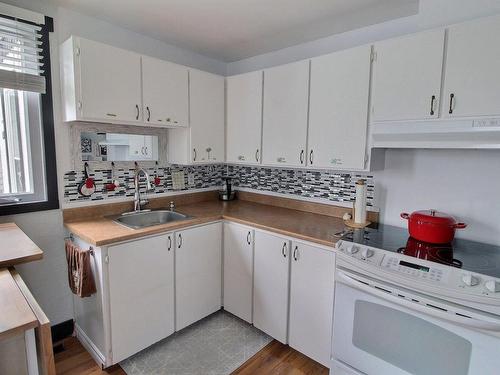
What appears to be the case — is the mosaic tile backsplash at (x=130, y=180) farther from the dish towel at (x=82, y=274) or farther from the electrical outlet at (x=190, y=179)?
the dish towel at (x=82, y=274)

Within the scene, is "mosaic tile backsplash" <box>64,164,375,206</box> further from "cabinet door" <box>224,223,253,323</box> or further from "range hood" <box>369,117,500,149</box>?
"cabinet door" <box>224,223,253,323</box>

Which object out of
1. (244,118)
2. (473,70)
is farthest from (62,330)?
(473,70)

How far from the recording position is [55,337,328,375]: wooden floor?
6.15 feet

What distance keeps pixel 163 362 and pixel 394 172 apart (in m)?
2.05

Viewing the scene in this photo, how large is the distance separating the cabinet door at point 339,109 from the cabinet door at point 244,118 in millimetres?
504

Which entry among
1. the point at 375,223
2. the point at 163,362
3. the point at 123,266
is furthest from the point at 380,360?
the point at 123,266

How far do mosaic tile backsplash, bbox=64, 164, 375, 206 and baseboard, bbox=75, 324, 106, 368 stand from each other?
3.17ft

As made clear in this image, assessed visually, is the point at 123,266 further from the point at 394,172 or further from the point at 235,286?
the point at 394,172

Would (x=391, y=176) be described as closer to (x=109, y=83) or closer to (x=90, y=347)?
(x=109, y=83)

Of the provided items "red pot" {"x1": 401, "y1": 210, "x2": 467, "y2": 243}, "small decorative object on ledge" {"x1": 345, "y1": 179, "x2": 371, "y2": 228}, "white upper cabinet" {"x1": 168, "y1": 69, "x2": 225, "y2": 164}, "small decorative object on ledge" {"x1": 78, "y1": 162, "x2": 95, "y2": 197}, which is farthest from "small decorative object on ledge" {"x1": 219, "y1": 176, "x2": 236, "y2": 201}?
"red pot" {"x1": 401, "y1": 210, "x2": 467, "y2": 243}

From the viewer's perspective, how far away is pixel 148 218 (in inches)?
97.3

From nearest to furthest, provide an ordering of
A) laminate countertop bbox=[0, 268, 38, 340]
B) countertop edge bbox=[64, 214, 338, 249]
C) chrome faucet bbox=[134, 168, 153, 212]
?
1. laminate countertop bbox=[0, 268, 38, 340]
2. countertop edge bbox=[64, 214, 338, 249]
3. chrome faucet bbox=[134, 168, 153, 212]

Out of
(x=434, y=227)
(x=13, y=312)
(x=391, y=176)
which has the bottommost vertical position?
(x=13, y=312)

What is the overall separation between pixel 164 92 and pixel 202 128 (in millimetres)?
440
